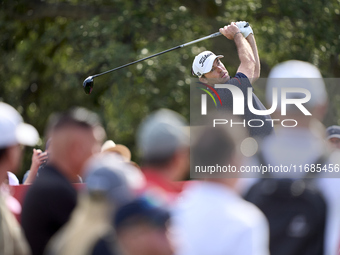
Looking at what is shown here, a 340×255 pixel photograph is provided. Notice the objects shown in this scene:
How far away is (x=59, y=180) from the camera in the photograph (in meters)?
3.38

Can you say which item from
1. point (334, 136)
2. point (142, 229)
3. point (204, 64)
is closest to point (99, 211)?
point (142, 229)

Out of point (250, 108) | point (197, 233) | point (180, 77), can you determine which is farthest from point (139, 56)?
point (197, 233)

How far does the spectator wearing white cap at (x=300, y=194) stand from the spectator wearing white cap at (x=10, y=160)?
3.57 ft

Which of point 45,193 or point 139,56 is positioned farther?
point 139,56

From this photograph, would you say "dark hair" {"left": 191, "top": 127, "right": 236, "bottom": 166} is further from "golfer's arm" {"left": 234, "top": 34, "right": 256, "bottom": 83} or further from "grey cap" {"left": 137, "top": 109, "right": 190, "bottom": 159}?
"golfer's arm" {"left": 234, "top": 34, "right": 256, "bottom": 83}

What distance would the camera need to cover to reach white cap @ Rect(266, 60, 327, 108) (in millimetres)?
3170

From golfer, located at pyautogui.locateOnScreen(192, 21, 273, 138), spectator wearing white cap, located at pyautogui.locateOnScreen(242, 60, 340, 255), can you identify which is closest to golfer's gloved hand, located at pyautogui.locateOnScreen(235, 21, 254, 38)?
golfer, located at pyautogui.locateOnScreen(192, 21, 273, 138)

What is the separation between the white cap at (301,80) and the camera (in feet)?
10.4

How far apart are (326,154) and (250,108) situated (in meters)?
2.16

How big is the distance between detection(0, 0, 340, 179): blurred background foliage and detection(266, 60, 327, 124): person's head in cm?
692

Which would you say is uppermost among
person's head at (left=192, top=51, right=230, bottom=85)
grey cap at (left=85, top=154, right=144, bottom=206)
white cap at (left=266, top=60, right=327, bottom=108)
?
grey cap at (left=85, top=154, right=144, bottom=206)

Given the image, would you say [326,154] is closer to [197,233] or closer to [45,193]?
[197,233]

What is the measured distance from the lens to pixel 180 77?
11227 mm

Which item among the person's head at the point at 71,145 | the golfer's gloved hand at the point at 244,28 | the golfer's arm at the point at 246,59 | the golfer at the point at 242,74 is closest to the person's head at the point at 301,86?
the person's head at the point at 71,145
